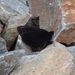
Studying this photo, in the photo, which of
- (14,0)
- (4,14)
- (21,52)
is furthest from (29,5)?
(21,52)

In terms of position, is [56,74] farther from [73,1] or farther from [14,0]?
[14,0]

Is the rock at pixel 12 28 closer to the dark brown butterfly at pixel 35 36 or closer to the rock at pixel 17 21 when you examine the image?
the rock at pixel 17 21

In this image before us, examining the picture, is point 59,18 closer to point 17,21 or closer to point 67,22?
point 67,22

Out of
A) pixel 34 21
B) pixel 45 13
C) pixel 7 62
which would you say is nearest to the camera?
pixel 7 62

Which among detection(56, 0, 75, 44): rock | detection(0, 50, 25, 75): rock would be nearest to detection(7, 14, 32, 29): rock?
detection(56, 0, 75, 44): rock

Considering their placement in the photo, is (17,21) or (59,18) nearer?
(59,18)

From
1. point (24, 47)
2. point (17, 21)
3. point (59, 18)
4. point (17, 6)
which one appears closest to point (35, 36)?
point (24, 47)

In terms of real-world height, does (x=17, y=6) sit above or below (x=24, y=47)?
above
